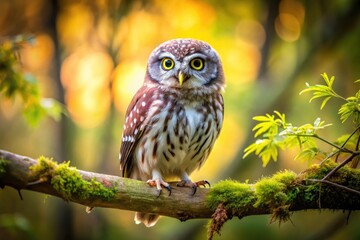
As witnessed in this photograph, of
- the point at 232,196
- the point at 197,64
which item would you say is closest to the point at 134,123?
the point at 197,64

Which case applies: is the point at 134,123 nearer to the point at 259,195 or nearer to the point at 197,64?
the point at 197,64

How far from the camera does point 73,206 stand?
6094 millimetres

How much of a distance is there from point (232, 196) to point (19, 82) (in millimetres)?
1766

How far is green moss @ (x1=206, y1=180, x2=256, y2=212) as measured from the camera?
9.38 ft

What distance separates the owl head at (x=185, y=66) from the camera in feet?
12.3

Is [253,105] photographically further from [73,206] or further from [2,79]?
[2,79]

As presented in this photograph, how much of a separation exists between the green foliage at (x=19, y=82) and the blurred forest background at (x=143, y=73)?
2343mm

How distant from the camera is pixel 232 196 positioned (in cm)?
290

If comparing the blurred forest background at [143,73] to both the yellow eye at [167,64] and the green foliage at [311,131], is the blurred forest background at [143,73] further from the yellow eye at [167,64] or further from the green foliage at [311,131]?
the green foliage at [311,131]

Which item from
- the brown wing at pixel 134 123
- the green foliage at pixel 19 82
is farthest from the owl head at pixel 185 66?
the green foliage at pixel 19 82

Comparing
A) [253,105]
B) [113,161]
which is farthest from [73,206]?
[253,105]

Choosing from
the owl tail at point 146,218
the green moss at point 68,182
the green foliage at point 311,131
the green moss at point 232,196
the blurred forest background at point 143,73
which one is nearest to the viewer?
the green foliage at point 311,131

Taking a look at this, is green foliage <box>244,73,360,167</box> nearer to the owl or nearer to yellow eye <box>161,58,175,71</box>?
the owl

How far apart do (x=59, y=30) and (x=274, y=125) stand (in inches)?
177
